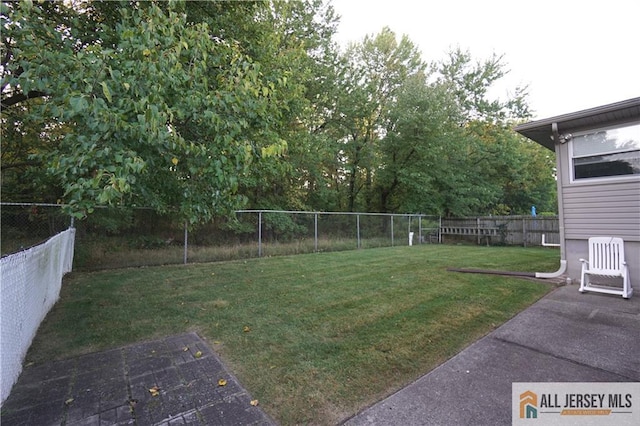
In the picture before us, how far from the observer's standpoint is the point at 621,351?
2.83 meters

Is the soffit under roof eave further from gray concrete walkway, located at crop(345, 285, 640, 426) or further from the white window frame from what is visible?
gray concrete walkway, located at crop(345, 285, 640, 426)

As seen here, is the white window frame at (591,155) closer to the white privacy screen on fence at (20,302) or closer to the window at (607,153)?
the window at (607,153)

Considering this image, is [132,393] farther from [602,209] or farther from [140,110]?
[602,209]

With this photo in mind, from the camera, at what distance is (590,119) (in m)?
5.37

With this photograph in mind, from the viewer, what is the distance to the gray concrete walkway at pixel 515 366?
77.0 inches

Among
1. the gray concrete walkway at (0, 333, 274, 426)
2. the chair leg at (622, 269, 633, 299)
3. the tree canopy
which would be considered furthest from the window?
the gray concrete walkway at (0, 333, 274, 426)

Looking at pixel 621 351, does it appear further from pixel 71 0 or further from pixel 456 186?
pixel 456 186

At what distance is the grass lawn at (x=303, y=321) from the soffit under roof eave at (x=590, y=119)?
10.1 ft

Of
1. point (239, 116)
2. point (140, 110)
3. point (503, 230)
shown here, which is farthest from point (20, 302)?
point (503, 230)

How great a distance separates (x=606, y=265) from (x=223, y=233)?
882 centimetres

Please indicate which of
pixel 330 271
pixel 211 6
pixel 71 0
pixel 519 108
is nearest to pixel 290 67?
pixel 211 6

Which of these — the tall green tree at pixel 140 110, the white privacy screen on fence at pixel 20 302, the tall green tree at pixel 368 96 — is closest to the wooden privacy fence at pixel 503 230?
the tall green tree at pixel 368 96

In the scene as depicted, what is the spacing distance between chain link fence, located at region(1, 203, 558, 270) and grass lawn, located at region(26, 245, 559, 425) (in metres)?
0.80

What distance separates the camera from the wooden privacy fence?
490 inches
